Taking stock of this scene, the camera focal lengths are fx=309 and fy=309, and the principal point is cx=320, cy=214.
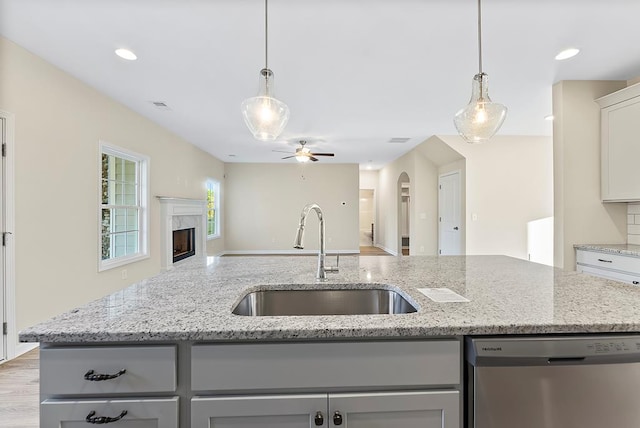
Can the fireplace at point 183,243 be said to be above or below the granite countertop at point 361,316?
below

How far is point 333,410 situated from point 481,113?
74.8 inches

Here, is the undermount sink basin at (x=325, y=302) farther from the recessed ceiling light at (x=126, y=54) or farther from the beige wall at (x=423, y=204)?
the beige wall at (x=423, y=204)

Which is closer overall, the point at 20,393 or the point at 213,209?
the point at 20,393

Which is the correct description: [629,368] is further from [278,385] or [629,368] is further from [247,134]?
[247,134]

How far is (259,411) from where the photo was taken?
912mm

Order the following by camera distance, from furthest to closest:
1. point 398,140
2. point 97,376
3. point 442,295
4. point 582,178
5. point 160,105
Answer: point 398,140, point 160,105, point 582,178, point 442,295, point 97,376

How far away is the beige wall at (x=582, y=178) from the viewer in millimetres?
3139

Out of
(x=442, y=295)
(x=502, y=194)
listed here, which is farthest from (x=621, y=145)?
(x=442, y=295)

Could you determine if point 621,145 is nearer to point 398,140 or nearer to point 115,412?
point 398,140

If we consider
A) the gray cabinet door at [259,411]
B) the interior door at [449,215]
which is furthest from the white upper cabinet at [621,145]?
the gray cabinet door at [259,411]

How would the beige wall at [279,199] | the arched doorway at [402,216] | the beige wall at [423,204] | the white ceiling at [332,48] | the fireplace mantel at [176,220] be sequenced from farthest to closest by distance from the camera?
the beige wall at [279,199] → the arched doorway at [402,216] → the beige wall at [423,204] → the fireplace mantel at [176,220] → the white ceiling at [332,48]

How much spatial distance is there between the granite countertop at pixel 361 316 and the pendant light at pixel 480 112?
962 mm

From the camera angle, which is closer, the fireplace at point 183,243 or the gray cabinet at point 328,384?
the gray cabinet at point 328,384

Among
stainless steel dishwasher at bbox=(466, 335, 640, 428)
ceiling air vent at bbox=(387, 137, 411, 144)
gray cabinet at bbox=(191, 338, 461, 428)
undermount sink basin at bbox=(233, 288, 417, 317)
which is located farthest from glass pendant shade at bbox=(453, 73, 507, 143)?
ceiling air vent at bbox=(387, 137, 411, 144)
